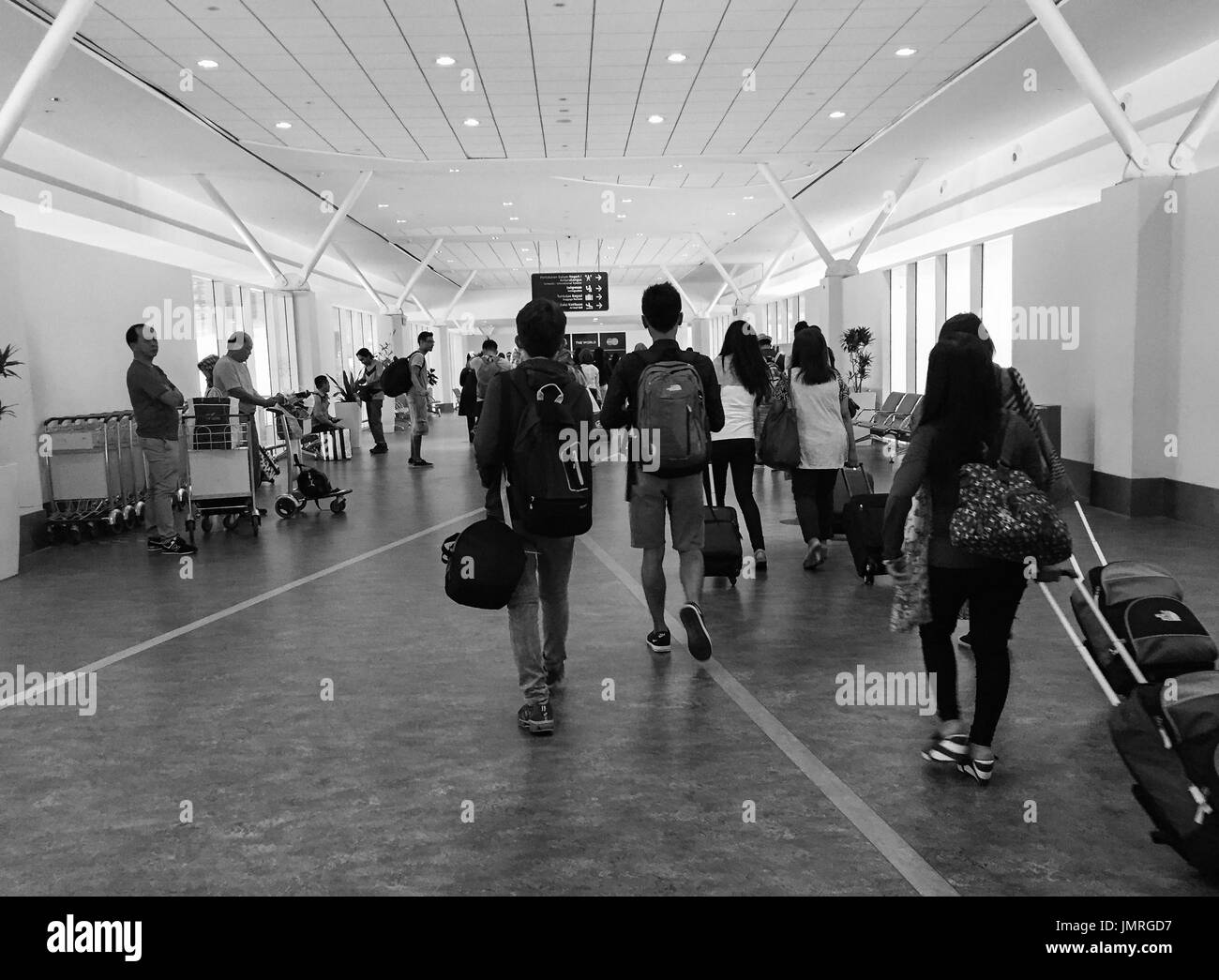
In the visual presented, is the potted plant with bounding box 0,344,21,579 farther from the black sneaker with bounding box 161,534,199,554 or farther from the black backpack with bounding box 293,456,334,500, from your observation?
the black backpack with bounding box 293,456,334,500

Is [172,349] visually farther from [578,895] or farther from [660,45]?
[578,895]

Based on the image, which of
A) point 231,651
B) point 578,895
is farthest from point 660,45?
point 578,895

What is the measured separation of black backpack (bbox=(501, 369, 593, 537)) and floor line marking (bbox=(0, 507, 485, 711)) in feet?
9.47

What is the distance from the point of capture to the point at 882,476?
1408 centimetres

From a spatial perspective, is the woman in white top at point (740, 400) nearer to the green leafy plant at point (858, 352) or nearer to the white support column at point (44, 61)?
the white support column at point (44, 61)

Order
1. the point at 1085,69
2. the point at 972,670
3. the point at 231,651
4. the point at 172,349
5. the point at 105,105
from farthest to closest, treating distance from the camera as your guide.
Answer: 1. the point at 172,349
2. the point at 105,105
3. the point at 1085,69
4. the point at 231,651
5. the point at 972,670

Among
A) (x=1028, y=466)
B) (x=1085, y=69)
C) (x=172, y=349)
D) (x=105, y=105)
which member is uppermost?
(x=105, y=105)

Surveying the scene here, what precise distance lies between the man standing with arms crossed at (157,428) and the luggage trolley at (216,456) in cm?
19

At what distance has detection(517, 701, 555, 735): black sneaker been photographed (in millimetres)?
4508

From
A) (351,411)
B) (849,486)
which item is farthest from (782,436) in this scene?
(351,411)

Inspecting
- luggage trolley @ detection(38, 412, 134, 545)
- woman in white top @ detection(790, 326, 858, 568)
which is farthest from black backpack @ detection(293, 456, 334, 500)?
woman in white top @ detection(790, 326, 858, 568)

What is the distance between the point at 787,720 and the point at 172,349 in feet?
45.0

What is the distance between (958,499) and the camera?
3.75m

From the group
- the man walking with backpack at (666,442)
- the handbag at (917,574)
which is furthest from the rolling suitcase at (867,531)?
the handbag at (917,574)
